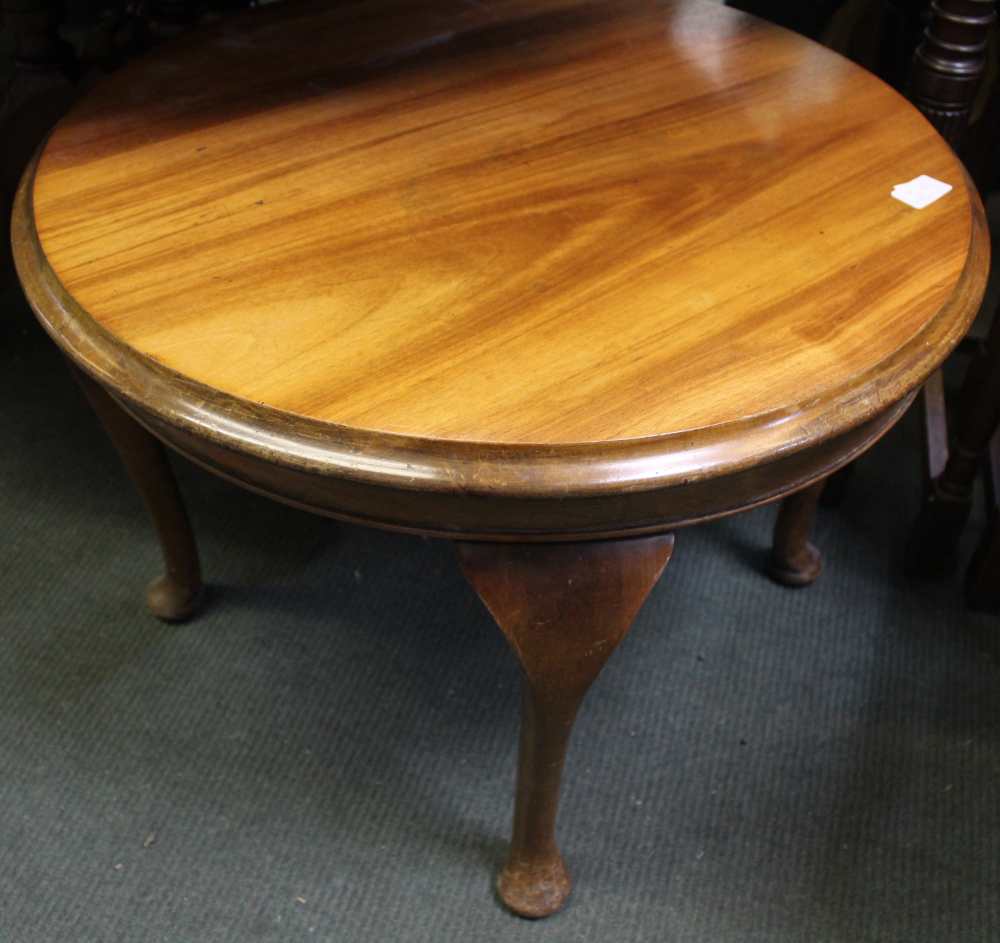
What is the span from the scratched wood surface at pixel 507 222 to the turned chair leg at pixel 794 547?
1.18 ft

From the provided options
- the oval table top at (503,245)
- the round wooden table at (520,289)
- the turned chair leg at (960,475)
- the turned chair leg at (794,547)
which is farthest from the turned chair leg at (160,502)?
the turned chair leg at (960,475)

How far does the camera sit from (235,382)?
23.3 inches

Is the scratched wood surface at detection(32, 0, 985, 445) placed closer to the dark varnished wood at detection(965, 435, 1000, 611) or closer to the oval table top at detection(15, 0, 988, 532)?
the oval table top at detection(15, 0, 988, 532)

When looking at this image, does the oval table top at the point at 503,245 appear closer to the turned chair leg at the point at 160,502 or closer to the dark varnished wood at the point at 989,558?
the turned chair leg at the point at 160,502

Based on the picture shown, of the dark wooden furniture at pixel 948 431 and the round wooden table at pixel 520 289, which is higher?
the round wooden table at pixel 520 289

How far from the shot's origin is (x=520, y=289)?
661 mm

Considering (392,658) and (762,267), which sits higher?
(762,267)

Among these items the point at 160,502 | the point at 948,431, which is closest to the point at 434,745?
the point at 160,502

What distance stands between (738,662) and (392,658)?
0.31m

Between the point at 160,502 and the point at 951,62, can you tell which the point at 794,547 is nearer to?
the point at 951,62

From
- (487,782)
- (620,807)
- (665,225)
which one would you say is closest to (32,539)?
(487,782)

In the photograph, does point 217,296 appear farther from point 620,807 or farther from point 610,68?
point 620,807

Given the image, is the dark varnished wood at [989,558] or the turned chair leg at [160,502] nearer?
the turned chair leg at [160,502]

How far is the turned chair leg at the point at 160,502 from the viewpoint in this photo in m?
0.85
